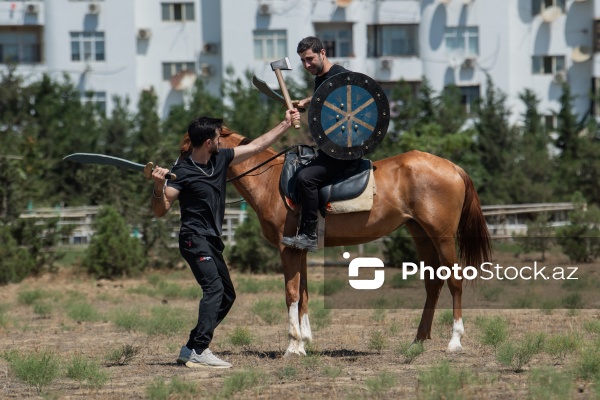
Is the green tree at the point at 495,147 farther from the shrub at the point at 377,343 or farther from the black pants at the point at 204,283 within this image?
the black pants at the point at 204,283

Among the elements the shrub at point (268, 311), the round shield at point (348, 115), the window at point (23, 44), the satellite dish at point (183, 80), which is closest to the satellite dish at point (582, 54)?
the satellite dish at point (183, 80)

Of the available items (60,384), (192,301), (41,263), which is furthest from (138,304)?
(60,384)

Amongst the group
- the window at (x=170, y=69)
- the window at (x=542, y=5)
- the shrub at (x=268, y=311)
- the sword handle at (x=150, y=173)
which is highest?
the window at (x=542, y=5)

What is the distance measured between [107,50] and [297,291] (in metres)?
43.2

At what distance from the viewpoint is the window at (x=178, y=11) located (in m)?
54.3

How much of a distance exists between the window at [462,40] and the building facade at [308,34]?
0.04 meters

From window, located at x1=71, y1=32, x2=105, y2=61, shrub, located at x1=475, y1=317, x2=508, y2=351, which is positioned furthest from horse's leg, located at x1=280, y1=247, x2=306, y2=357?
window, located at x1=71, y1=32, x2=105, y2=61

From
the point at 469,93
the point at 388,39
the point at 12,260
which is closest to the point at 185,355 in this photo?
the point at 12,260

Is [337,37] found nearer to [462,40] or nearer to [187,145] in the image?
[462,40]

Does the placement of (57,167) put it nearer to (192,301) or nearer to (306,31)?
(306,31)

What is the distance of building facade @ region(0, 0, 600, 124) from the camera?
175ft

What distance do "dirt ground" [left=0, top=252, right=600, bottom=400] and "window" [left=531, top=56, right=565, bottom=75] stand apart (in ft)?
122

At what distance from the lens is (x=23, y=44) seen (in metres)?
54.1

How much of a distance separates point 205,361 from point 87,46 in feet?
146
